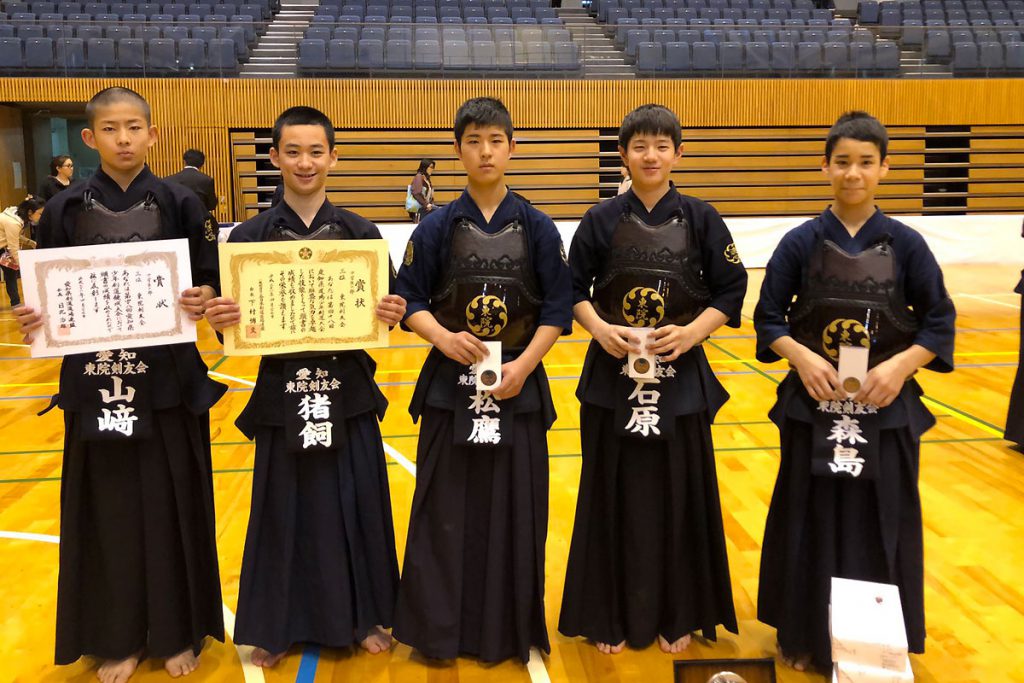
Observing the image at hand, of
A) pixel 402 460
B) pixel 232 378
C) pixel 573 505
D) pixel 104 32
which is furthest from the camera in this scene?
pixel 104 32

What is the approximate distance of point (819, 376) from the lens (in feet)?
8.54

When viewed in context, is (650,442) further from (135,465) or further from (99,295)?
(99,295)

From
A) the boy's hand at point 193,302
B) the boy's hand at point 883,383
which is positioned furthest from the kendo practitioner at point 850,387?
the boy's hand at point 193,302

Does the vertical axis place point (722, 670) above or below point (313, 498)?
below

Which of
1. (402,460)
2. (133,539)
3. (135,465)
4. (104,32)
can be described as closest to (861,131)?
(135,465)

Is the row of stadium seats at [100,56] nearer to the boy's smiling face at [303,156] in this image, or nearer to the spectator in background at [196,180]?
the spectator in background at [196,180]

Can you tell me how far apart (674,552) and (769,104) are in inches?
506

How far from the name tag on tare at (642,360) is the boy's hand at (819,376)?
46cm

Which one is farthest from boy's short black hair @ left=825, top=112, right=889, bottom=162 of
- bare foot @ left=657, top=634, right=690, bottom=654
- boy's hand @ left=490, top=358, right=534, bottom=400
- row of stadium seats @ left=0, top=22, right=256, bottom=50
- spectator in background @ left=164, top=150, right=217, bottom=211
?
row of stadium seats @ left=0, top=22, right=256, bottom=50

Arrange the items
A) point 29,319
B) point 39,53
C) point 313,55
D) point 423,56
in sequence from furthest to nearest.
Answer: point 423,56
point 313,55
point 39,53
point 29,319

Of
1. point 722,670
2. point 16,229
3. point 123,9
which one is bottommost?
point 722,670

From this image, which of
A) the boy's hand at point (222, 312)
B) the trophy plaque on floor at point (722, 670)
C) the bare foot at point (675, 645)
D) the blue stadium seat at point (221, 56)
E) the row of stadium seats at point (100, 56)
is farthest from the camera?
the blue stadium seat at point (221, 56)

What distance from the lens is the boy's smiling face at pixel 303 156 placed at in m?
2.70

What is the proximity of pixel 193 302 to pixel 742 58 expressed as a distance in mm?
13295
